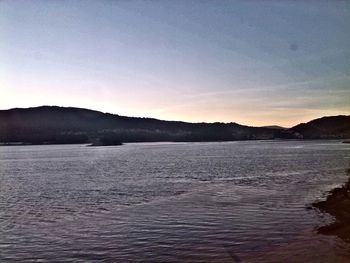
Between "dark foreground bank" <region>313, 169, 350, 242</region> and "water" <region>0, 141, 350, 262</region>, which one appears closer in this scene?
"water" <region>0, 141, 350, 262</region>

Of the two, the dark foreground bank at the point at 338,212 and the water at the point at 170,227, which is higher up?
the dark foreground bank at the point at 338,212

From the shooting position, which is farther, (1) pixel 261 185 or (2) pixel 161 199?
(1) pixel 261 185

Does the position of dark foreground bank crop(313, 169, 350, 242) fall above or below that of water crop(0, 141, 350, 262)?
above

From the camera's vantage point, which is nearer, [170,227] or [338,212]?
[170,227]

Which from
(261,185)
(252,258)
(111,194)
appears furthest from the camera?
(261,185)

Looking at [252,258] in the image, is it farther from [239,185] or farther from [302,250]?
[239,185]

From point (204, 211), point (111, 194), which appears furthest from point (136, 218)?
point (111, 194)

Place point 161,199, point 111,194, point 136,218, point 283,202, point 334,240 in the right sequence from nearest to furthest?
point 334,240, point 136,218, point 283,202, point 161,199, point 111,194

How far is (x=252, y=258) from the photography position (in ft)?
54.3

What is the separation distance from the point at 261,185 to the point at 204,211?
16.3 m

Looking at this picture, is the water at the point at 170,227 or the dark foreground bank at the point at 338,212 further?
the dark foreground bank at the point at 338,212

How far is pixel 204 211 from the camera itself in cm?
2667

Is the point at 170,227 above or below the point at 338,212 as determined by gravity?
below

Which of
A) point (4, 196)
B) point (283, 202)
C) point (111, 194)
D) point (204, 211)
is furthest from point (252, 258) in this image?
point (4, 196)
